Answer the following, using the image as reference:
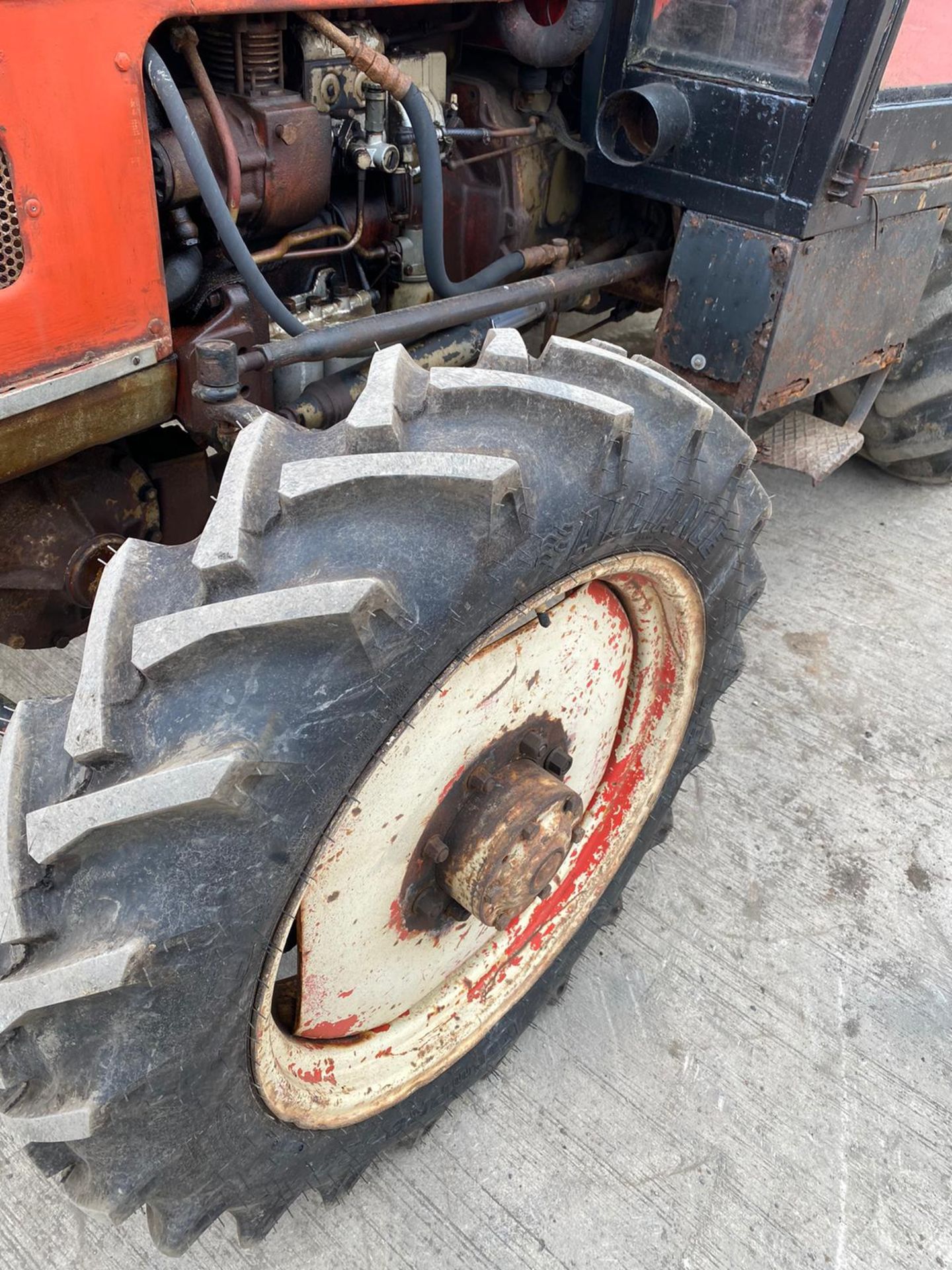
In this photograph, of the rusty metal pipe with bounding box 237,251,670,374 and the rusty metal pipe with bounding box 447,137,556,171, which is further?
the rusty metal pipe with bounding box 447,137,556,171

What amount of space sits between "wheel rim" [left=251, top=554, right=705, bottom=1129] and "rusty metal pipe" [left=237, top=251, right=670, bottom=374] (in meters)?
0.53

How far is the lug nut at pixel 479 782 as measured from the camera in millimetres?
1278

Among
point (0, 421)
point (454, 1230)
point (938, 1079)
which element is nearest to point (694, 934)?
point (938, 1079)

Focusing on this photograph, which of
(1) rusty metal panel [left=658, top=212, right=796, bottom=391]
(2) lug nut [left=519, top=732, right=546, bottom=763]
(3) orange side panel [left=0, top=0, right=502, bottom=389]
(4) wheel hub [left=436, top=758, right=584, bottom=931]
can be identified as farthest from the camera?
(1) rusty metal panel [left=658, top=212, right=796, bottom=391]

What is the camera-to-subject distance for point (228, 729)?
88cm

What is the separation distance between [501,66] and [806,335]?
772mm

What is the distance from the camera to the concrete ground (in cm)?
134

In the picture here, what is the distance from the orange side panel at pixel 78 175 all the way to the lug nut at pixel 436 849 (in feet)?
2.41

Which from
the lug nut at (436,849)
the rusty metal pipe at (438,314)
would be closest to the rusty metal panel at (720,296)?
the rusty metal pipe at (438,314)

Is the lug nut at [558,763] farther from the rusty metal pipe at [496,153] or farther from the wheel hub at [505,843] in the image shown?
the rusty metal pipe at [496,153]

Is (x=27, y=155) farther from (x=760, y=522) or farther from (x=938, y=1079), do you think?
(x=938, y=1079)

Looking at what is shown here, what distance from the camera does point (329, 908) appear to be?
3.92 feet

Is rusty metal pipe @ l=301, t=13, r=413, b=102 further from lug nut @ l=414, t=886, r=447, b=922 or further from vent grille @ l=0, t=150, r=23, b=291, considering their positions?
lug nut @ l=414, t=886, r=447, b=922

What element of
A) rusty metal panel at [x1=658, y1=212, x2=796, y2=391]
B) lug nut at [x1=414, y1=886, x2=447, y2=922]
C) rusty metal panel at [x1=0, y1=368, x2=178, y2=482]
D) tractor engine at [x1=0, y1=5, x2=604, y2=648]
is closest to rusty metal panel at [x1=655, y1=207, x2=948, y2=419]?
rusty metal panel at [x1=658, y1=212, x2=796, y2=391]
